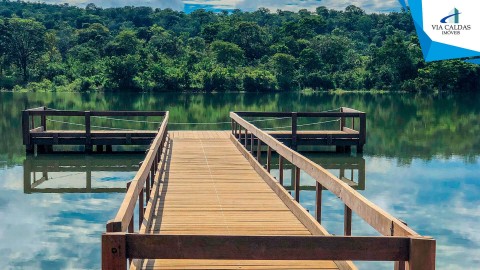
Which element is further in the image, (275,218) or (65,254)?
(65,254)

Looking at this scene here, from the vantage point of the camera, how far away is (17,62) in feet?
273

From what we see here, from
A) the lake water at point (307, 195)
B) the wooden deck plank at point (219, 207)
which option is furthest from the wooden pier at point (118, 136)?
the wooden deck plank at point (219, 207)

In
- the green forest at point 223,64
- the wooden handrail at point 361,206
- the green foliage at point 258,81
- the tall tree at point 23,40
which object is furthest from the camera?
the tall tree at point 23,40

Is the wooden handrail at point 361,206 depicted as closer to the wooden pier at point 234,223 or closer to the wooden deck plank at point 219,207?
the wooden pier at point 234,223

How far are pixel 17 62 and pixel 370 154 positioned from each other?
230ft

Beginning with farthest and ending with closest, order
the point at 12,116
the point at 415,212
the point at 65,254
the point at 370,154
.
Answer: the point at 12,116 → the point at 370,154 → the point at 415,212 → the point at 65,254

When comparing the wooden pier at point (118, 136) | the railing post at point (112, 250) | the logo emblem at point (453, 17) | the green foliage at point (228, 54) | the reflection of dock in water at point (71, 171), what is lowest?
the reflection of dock in water at point (71, 171)

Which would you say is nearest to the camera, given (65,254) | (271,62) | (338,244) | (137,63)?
(338,244)

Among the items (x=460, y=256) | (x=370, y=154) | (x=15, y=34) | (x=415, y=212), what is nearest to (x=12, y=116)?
(x=370, y=154)

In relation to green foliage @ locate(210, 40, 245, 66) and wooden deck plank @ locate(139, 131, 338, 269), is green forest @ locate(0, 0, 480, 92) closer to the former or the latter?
green foliage @ locate(210, 40, 245, 66)

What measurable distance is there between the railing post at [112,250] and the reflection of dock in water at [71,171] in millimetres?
10844

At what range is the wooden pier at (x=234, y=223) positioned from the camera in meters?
4.21

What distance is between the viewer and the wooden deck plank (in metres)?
6.26

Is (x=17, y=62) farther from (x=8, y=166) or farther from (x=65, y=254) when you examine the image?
(x=65, y=254)
